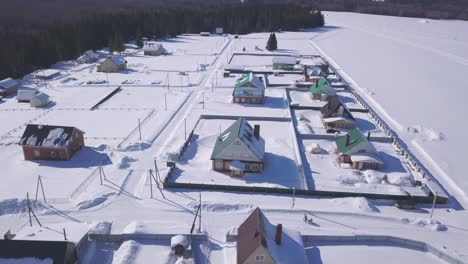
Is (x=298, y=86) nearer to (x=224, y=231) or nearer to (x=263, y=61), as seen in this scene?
(x=263, y=61)

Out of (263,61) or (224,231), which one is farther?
(263,61)

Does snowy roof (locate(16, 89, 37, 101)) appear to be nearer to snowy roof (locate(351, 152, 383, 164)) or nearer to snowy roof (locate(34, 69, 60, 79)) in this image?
snowy roof (locate(34, 69, 60, 79))

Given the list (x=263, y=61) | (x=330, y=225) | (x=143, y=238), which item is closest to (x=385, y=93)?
(x=263, y=61)

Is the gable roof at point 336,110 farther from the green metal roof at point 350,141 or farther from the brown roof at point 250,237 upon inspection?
the brown roof at point 250,237

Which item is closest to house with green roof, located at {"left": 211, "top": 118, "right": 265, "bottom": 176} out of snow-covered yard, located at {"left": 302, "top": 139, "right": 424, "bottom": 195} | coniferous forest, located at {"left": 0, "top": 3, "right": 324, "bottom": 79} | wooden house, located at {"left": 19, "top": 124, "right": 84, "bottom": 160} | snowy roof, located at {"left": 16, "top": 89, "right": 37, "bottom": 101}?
snow-covered yard, located at {"left": 302, "top": 139, "right": 424, "bottom": 195}

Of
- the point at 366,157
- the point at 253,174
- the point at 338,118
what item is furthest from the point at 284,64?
the point at 253,174

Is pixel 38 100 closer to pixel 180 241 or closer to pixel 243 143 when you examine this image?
pixel 243 143

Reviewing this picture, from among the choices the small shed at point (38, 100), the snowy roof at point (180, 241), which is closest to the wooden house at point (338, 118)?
the snowy roof at point (180, 241)
